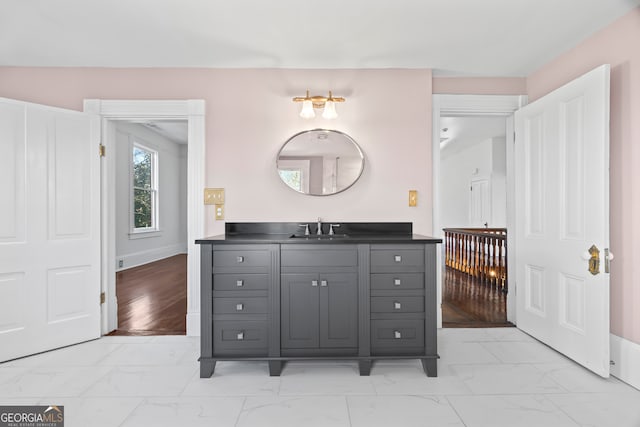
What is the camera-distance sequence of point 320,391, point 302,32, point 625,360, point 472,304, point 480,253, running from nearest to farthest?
point 320,391 < point 625,360 < point 302,32 < point 472,304 < point 480,253

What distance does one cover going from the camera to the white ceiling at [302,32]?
224 cm

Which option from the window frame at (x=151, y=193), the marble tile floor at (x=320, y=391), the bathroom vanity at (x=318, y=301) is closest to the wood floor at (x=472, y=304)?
the marble tile floor at (x=320, y=391)

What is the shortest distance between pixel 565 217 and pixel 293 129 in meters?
2.34

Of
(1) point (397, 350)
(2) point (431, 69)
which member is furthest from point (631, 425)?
(2) point (431, 69)

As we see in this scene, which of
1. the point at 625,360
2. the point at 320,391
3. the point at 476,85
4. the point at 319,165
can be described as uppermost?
the point at 476,85

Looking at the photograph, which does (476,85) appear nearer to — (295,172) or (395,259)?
(295,172)

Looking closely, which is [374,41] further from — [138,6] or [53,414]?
[53,414]

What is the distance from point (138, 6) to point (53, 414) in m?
2.52

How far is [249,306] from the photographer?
2.33 metres

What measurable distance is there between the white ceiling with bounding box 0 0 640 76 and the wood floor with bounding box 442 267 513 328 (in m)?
2.46

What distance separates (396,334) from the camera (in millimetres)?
2338

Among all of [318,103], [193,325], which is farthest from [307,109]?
[193,325]

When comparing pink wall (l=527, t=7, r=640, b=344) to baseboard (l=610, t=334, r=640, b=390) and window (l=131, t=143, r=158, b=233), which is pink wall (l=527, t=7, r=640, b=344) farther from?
window (l=131, t=143, r=158, b=233)

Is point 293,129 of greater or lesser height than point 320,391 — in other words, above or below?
above
